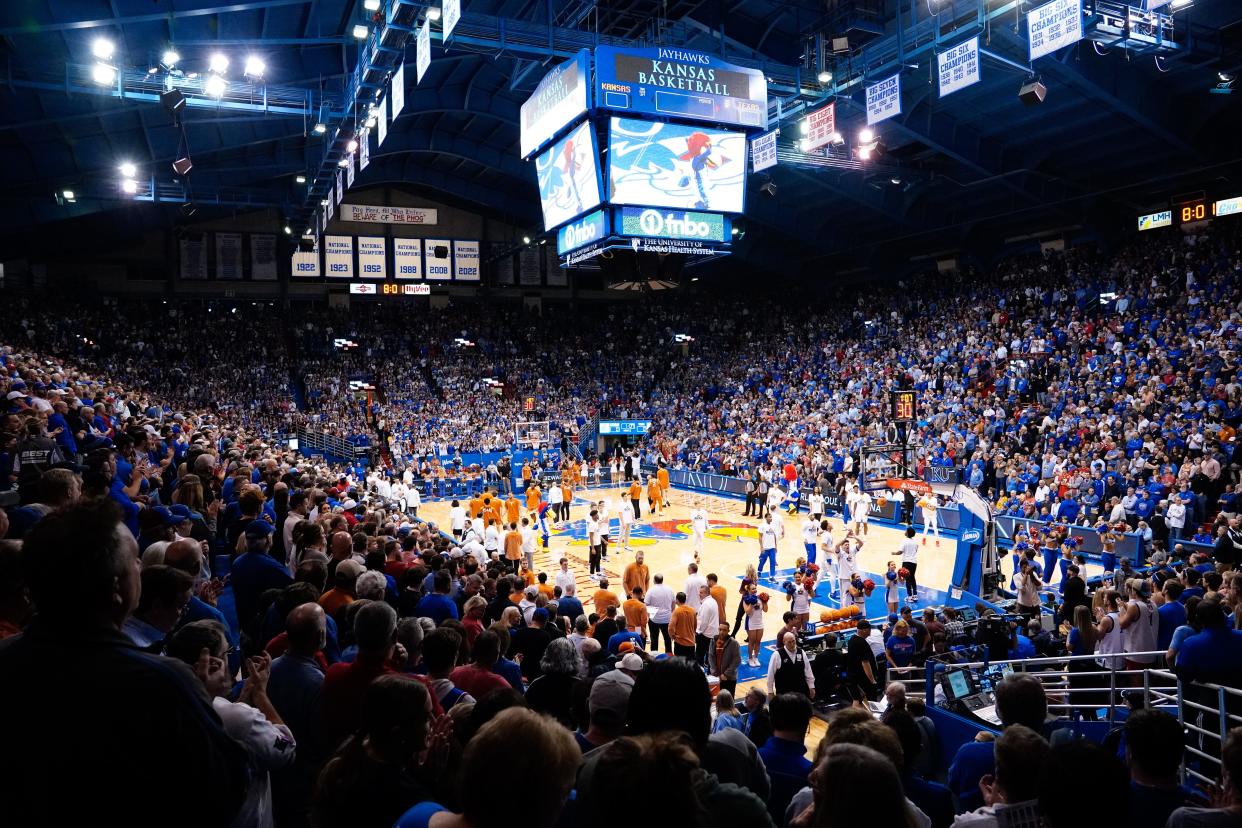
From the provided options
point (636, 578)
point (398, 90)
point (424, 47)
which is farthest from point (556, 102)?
point (636, 578)

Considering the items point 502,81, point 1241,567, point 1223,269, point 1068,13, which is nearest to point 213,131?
point 502,81

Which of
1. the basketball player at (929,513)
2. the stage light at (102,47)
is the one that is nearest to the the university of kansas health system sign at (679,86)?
the stage light at (102,47)

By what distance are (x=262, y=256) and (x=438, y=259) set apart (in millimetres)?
9062

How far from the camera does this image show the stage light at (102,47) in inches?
651

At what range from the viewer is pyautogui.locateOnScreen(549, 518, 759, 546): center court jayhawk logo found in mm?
24047

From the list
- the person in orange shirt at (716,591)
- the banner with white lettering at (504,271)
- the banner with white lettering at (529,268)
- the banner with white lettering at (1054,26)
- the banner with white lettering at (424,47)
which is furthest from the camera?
the banner with white lettering at (529,268)

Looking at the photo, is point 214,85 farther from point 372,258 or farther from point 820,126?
point 372,258

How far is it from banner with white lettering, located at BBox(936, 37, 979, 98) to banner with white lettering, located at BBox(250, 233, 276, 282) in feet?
116

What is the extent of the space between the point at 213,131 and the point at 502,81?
9.33m

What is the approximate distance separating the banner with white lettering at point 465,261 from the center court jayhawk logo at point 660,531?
67.1ft

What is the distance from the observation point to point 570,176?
17047 mm

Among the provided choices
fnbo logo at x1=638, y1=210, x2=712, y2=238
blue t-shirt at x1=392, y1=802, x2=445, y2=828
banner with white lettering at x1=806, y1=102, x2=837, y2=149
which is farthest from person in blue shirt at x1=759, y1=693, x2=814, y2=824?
banner with white lettering at x1=806, y1=102, x2=837, y2=149

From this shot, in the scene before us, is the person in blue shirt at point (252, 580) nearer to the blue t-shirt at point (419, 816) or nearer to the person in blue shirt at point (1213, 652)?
the blue t-shirt at point (419, 816)

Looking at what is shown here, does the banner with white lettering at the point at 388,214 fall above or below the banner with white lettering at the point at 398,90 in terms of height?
above
